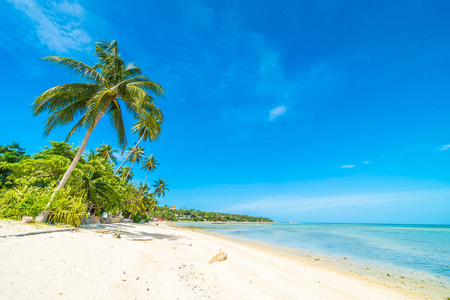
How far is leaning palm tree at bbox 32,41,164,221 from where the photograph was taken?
36.2 ft

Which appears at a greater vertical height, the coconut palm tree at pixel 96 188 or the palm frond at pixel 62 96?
the palm frond at pixel 62 96

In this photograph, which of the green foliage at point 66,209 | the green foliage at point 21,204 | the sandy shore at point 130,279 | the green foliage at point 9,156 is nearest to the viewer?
the sandy shore at point 130,279

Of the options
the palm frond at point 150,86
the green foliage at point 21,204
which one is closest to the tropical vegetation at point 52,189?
the green foliage at point 21,204

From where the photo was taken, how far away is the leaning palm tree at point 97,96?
1105 cm

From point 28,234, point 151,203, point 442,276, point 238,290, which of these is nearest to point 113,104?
point 28,234

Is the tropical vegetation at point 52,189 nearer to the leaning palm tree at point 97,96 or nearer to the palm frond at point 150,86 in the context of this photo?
the leaning palm tree at point 97,96

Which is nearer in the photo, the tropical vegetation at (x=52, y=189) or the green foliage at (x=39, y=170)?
the tropical vegetation at (x=52, y=189)

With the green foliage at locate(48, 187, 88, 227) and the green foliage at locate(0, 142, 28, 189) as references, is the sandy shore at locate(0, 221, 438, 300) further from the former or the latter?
the green foliage at locate(0, 142, 28, 189)

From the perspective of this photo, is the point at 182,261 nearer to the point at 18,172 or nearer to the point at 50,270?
the point at 50,270

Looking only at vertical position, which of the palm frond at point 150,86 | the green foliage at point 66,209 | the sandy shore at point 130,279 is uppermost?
the palm frond at point 150,86

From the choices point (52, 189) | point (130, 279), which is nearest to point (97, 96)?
point (52, 189)

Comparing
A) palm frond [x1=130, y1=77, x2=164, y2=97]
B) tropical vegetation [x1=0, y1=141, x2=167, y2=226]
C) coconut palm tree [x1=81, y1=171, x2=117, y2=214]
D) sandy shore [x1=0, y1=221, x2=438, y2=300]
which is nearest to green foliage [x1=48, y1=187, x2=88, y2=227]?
tropical vegetation [x1=0, y1=141, x2=167, y2=226]

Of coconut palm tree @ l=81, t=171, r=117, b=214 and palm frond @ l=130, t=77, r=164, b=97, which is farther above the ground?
palm frond @ l=130, t=77, r=164, b=97

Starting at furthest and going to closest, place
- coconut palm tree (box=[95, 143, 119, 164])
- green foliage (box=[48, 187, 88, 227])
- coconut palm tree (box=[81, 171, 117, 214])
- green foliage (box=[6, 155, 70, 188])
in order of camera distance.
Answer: coconut palm tree (box=[95, 143, 119, 164]) < coconut palm tree (box=[81, 171, 117, 214]) < green foliage (box=[6, 155, 70, 188]) < green foliage (box=[48, 187, 88, 227])
